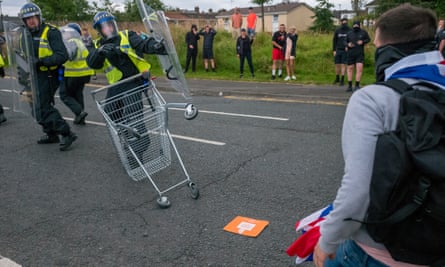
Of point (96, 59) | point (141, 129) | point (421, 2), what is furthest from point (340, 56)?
point (421, 2)

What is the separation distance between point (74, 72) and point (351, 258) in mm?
7109

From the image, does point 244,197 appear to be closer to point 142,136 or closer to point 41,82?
point 142,136

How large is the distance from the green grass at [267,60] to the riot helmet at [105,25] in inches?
350

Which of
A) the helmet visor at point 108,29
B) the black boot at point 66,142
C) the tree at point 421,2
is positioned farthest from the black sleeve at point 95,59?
the tree at point 421,2

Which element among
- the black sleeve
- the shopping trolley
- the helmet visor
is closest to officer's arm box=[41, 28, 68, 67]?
the black sleeve

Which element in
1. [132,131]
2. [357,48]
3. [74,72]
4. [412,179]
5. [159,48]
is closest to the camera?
[412,179]

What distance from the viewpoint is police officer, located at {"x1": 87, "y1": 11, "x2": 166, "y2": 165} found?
14.5 feet

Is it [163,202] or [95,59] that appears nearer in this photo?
[163,202]

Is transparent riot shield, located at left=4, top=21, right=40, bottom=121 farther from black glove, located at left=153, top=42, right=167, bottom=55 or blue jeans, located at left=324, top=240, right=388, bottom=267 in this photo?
blue jeans, located at left=324, top=240, right=388, bottom=267

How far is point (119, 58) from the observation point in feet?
16.5

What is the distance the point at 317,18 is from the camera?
119ft

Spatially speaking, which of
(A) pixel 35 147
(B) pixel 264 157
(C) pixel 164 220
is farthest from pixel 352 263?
(A) pixel 35 147

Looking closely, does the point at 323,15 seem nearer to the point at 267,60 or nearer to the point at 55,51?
the point at 267,60

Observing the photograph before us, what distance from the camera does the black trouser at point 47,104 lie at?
20.3 feet
